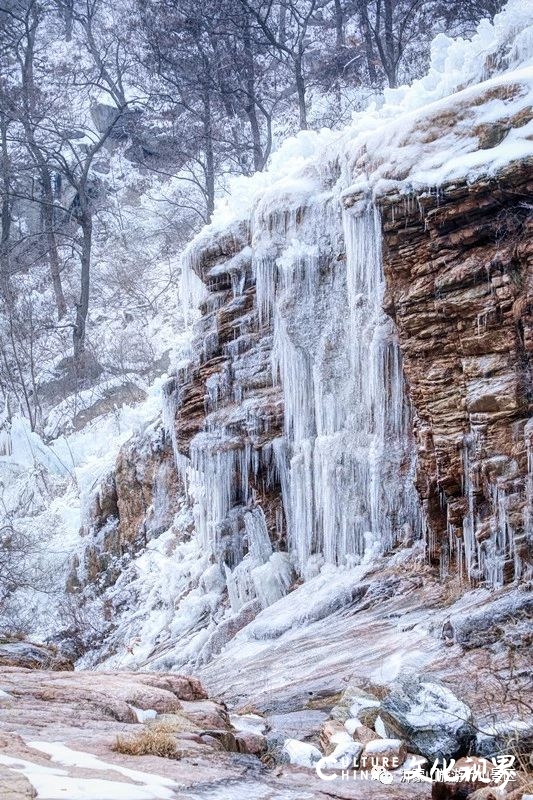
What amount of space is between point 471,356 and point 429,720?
453 centimetres

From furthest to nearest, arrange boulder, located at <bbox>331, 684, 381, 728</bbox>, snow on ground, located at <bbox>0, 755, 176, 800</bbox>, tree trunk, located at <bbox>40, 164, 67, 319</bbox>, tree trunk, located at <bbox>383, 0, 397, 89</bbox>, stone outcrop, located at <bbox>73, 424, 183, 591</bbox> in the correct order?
tree trunk, located at <bbox>40, 164, 67, 319</bbox>, tree trunk, located at <bbox>383, 0, 397, 89</bbox>, stone outcrop, located at <bbox>73, 424, 183, 591</bbox>, boulder, located at <bbox>331, 684, 381, 728</bbox>, snow on ground, located at <bbox>0, 755, 176, 800</bbox>

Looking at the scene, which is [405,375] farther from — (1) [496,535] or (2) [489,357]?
(1) [496,535]

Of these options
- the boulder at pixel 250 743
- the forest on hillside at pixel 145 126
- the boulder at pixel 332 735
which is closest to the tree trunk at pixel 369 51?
the forest on hillside at pixel 145 126

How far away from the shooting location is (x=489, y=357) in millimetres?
8133

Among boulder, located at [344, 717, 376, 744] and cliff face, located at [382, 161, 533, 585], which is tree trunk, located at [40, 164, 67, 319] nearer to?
cliff face, located at [382, 161, 533, 585]

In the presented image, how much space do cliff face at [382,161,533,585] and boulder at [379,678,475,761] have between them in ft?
9.69

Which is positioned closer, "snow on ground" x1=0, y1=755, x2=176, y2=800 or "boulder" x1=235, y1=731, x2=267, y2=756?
"snow on ground" x1=0, y1=755, x2=176, y2=800

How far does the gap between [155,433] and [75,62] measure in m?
20.9

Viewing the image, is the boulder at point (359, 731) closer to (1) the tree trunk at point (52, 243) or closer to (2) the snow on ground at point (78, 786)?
(2) the snow on ground at point (78, 786)

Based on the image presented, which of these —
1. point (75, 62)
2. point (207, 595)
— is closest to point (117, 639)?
point (207, 595)

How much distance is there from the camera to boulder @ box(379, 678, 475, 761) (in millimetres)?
4551

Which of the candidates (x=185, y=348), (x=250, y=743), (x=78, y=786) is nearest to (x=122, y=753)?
(x=78, y=786)

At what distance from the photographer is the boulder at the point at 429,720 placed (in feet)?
14.9

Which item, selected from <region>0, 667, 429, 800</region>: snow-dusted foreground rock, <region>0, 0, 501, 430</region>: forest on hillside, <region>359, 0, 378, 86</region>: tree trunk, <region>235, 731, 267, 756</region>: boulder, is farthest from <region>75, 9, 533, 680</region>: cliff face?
<region>359, 0, 378, 86</region>: tree trunk
